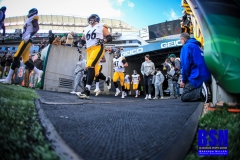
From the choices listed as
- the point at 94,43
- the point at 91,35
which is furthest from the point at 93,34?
the point at 94,43

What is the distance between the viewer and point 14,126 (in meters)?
0.61

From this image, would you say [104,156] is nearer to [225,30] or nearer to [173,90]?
[225,30]

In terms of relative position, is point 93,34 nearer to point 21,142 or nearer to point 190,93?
point 190,93

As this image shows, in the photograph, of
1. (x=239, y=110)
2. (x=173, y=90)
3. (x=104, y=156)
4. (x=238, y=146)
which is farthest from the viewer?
(x=173, y=90)

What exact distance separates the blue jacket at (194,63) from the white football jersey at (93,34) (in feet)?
5.60

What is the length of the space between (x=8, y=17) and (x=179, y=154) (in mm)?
1117

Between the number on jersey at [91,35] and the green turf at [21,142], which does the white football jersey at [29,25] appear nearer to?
the green turf at [21,142]

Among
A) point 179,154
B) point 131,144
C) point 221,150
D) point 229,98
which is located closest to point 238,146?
point 221,150

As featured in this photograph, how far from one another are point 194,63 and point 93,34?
2.06 meters

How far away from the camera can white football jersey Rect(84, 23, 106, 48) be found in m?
3.25

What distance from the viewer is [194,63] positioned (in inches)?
109

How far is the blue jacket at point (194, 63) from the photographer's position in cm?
270

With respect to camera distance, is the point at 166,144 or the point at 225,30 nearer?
the point at 166,144

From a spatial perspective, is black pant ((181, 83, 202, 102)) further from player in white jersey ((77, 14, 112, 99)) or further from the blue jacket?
player in white jersey ((77, 14, 112, 99))
